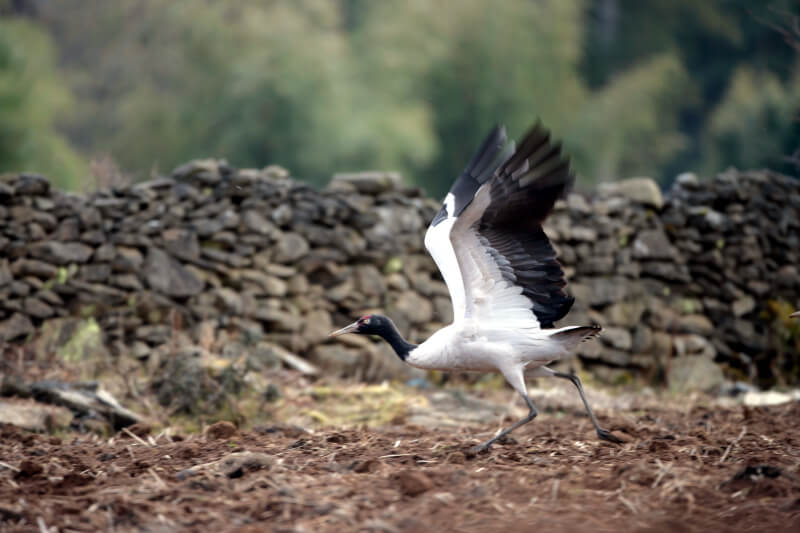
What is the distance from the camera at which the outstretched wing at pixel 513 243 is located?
4281 mm

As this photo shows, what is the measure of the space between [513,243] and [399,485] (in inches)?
64.3

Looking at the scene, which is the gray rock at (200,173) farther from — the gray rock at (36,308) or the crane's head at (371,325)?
the crane's head at (371,325)

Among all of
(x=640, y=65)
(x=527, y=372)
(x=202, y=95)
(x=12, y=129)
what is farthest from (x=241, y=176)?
(x=640, y=65)

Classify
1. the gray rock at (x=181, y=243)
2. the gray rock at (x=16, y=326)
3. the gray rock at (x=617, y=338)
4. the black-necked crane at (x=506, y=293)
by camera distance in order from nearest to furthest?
1. the black-necked crane at (x=506, y=293)
2. the gray rock at (x=16, y=326)
3. the gray rock at (x=181, y=243)
4. the gray rock at (x=617, y=338)

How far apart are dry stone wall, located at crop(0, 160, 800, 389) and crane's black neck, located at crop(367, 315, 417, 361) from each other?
2.62 m

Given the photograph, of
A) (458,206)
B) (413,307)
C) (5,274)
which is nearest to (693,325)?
(413,307)

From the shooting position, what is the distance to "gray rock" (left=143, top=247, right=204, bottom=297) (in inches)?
308

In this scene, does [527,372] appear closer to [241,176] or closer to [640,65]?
[241,176]

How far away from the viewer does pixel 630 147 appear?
84.4 ft

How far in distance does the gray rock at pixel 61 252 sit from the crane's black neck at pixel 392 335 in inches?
145

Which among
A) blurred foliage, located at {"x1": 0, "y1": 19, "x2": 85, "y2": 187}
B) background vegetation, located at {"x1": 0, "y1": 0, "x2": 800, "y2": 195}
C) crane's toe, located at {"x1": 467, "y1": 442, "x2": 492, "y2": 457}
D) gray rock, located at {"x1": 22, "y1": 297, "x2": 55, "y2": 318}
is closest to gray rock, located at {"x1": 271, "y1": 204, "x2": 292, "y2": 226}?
→ gray rock, located at {"x1": 22, "y1": 297, "x2": 55, "y2": 318}

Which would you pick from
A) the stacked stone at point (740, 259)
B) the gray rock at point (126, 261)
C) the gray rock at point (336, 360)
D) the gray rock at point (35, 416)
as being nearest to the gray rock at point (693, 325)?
the stacked stone at point (740, 259)

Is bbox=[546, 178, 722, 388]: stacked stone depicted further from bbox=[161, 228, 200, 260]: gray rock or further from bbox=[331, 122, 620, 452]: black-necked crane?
bbox=[331, 122, 620, 452]: black-necked crane

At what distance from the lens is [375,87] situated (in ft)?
82.3
